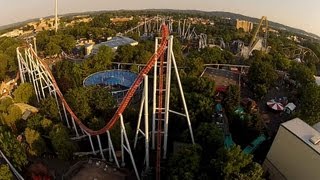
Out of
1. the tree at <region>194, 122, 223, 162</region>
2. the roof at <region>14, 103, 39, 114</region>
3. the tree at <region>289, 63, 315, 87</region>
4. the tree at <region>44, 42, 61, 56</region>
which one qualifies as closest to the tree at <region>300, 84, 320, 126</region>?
the tree at <region>289, 63, 315, 87</region>

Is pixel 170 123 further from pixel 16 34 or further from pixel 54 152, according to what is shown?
pixel 16 34

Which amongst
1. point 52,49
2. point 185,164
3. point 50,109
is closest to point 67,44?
point 52,49

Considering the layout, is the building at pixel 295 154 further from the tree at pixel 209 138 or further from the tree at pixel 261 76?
the tree at pixel 261 76

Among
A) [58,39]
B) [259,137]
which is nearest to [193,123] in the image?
[259,137]

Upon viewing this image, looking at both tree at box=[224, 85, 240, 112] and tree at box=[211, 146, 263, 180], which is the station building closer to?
tree at box=[224, 85, 240, 112]

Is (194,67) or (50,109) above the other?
(194,67)

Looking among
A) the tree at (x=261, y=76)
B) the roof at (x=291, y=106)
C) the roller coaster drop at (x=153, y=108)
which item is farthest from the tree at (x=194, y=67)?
the roller coaster drop at (x=153, y=108)

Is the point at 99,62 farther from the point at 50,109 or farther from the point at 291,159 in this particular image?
the point at 291,159
